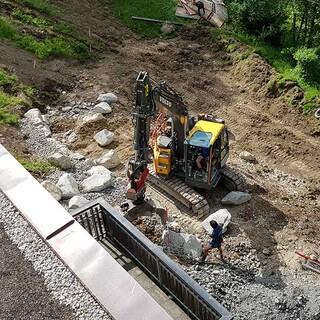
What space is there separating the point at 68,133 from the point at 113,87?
11.9ft

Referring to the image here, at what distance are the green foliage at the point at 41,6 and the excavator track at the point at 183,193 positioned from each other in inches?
524

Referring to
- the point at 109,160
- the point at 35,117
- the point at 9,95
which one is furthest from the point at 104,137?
the point at 9,95

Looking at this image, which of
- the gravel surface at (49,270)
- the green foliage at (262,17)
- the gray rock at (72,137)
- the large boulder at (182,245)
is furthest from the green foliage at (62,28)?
the gravel surface at (49,270)

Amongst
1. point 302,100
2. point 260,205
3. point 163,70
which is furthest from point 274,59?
point 260,205

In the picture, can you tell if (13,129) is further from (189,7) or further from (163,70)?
(189,7)

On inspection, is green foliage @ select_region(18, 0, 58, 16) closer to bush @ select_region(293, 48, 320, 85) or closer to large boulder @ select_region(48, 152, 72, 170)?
large boulder @ select_region(48, 152, 72, 170)

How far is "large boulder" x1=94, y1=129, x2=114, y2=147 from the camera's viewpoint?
18.8m

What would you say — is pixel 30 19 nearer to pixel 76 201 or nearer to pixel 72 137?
→ pixel 72 137

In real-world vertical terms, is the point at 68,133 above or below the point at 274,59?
below

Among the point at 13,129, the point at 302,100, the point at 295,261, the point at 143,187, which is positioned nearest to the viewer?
the point at 295,261

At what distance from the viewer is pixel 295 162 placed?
61.6 feet

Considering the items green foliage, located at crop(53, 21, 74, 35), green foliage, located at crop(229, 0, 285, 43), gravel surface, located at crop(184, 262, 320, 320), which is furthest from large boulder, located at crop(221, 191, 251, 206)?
green foliage, located at crop(53, 21, 74, 35)

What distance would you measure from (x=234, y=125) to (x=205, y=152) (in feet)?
17.7

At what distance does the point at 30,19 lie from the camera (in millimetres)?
25172
